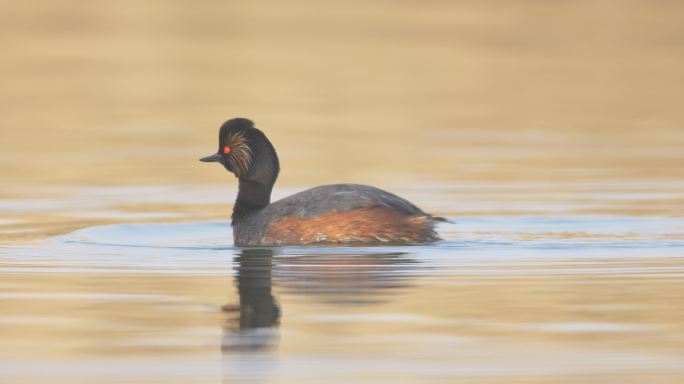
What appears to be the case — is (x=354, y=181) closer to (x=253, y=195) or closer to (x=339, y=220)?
(x=253, y=195)

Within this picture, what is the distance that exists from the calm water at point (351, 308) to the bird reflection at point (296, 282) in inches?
0.6

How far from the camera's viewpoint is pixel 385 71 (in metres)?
30.3

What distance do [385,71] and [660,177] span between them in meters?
13.5

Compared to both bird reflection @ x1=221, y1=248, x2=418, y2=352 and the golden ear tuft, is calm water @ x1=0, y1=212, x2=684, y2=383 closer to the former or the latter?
bird reflection @ x1=221, y1=248, x2=418, y2=352

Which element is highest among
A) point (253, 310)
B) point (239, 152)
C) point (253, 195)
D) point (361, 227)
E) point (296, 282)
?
point (239, 152)

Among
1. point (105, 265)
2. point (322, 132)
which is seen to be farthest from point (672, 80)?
point (105, 265)

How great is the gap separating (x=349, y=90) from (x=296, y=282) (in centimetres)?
1555

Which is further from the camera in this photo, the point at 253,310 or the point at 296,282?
the point at 296,282

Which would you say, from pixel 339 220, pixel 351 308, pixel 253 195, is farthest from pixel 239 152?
pixel 351 308

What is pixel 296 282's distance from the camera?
11.4 meters

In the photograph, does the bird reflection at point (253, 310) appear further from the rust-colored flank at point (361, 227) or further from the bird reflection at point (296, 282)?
the rust-colored flank at point (361, 227)

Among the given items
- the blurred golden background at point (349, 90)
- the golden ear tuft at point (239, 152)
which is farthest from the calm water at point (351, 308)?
the blurred golden background at point (349, 90)

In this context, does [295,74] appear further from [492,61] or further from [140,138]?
[140,138]

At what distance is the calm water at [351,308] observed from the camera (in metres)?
8.52
